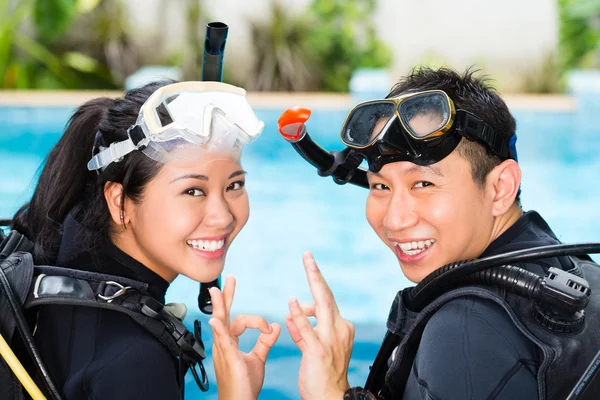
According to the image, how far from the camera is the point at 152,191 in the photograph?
89.9 inches

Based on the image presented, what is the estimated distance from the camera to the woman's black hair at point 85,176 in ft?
7.55

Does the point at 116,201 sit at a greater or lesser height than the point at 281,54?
greater

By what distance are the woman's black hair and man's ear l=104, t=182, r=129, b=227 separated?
0.06ft

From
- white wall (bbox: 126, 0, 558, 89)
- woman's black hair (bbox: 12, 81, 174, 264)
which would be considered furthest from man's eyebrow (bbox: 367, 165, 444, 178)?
white wall (bbox: 126, 0, 558, 89)

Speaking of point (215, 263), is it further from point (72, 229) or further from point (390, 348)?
point (390, 348)

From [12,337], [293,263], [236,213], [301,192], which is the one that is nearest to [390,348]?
[236,213]

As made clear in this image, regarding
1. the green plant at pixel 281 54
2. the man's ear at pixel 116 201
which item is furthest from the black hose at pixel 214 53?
→ the green plant at pixel 281 54

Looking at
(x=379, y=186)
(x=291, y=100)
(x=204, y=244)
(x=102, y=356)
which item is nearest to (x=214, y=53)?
(x=204, y=244)

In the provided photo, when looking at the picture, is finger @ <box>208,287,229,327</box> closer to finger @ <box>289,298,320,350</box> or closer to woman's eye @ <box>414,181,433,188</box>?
finger @ <box>289,298,320,350</box>

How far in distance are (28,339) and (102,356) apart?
18 centimetres

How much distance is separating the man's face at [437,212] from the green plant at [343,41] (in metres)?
9.83

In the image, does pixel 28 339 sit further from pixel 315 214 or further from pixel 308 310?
pixel 315 214

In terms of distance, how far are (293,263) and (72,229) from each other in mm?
4317

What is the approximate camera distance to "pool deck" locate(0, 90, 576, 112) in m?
10.2
